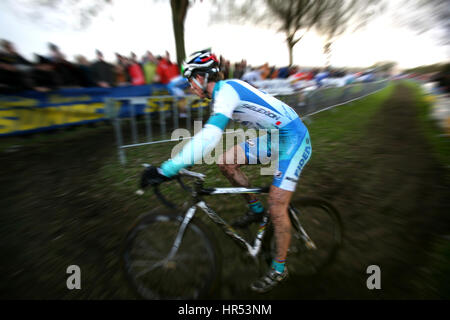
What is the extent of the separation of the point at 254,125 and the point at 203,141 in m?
0.72

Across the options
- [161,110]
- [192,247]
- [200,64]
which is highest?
[200,64]

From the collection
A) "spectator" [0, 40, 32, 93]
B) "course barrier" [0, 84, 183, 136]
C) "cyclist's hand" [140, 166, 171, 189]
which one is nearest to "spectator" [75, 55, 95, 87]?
"course barrier" [0, 84, 183, 136]

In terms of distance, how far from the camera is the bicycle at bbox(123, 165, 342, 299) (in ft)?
6.09

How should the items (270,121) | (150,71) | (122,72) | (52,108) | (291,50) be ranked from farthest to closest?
(291,50) → (150,71) → (122,72) → (52,108) → (270,121)

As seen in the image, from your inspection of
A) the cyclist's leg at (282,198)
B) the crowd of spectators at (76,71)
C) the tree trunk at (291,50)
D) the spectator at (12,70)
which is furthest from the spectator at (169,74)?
the tree trunk at (291,50)

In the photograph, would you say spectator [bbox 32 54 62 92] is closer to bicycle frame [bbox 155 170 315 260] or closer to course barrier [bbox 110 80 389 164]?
course barrier [bbox 110 80 389 164]

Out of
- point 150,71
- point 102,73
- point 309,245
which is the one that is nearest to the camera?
point 309,245

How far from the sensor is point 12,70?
6.18 m

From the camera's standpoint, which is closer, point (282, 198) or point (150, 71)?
point (282, 198)

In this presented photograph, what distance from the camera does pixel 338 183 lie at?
4.34 m

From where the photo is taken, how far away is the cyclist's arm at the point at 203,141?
170 centimetres

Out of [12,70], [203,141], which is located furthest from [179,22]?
[203,141]

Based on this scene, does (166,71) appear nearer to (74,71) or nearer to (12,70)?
(74,71)

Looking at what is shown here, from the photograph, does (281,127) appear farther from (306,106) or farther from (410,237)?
(306,106)
